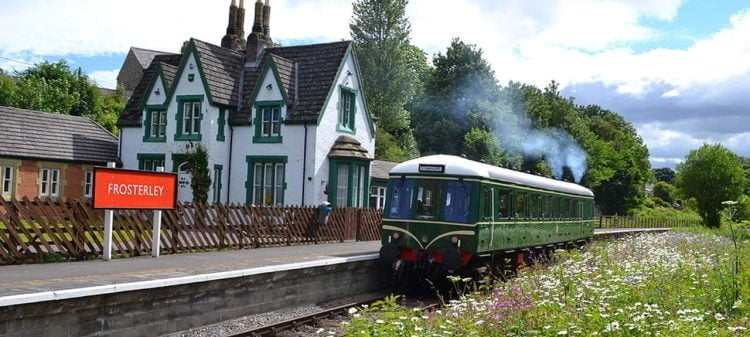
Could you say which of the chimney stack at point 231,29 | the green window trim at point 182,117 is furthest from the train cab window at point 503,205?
the chimney stack at point 231,29

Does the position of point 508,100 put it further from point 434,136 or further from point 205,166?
point 205,166

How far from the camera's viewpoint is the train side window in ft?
49.8

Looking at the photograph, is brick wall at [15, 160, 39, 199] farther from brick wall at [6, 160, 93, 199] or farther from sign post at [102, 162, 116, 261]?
sign post at [102, 162, 116, 261]

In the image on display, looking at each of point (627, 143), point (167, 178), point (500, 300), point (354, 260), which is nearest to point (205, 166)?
point (167, 178)

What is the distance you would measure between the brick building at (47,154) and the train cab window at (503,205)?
19960 millimetres

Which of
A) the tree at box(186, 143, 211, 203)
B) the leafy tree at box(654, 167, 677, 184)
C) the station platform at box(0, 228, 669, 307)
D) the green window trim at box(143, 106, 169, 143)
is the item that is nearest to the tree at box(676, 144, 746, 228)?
the tree at box(186, 143, 211, 203)

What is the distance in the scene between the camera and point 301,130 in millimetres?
27328

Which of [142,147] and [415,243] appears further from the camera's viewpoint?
[142,147]

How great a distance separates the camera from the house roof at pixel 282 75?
2783 centimetres

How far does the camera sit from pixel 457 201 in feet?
49.6

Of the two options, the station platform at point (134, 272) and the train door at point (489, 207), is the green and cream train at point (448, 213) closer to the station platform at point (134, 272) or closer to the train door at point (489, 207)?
the train door at point (489, 207)

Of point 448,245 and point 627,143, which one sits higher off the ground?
point 627,143

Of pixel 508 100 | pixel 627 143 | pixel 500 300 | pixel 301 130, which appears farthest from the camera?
pixel 627 143

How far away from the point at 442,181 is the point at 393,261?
1999 mm
